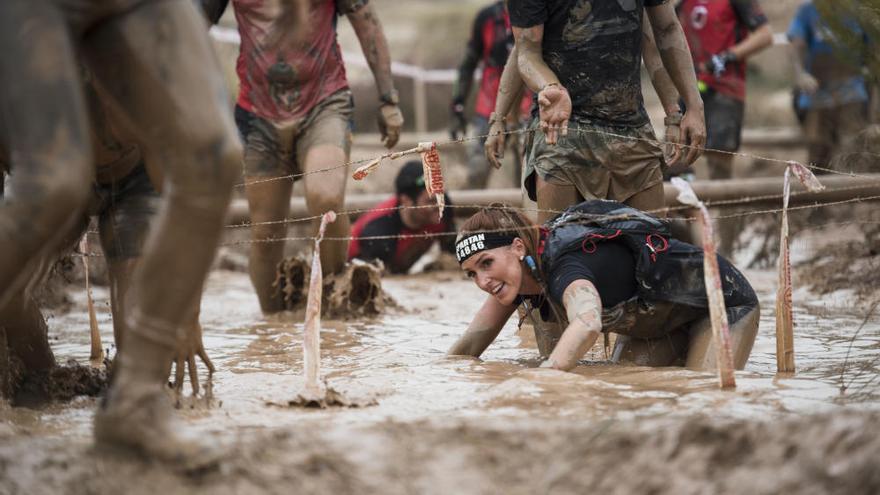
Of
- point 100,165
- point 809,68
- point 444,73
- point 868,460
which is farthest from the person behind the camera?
point 444,73

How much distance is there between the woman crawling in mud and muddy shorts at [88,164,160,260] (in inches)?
50.5

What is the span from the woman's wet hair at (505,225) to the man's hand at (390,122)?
1883 mm

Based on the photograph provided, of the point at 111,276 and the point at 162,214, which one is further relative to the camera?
the point at 111,276

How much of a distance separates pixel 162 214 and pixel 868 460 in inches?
70.0

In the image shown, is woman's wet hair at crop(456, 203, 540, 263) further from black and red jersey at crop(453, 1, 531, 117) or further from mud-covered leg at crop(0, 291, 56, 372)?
black and red jersey at crop(453, 1, 531, 117)

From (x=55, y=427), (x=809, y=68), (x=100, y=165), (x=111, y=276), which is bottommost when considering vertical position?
(x=55, y=427)

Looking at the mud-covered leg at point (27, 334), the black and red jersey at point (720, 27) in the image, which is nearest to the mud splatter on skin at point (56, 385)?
the mud-covered leg at point (27, 334)

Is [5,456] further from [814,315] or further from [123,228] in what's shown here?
[814,315]

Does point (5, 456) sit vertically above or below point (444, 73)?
below

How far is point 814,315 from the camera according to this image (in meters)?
6.50

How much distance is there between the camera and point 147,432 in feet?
9.32

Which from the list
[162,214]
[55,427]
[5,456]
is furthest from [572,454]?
[55,427]

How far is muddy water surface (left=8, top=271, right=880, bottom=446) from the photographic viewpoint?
3676 millimetres

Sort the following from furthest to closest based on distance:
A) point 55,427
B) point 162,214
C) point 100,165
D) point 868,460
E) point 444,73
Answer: point 444,73, point 100,165, point 55,427, point 162,214, point 868,460
